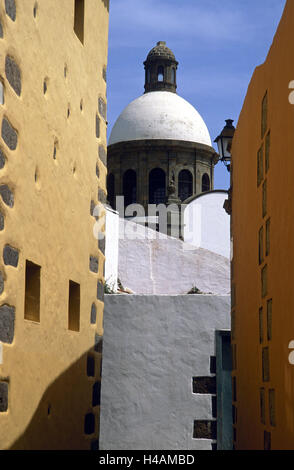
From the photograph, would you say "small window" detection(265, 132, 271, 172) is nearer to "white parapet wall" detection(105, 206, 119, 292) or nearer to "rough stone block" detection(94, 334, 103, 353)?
"rough stone block" detection(94, 334, 103, 353)

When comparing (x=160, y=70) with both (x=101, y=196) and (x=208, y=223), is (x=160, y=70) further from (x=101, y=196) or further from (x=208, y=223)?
(x=101, y=196)

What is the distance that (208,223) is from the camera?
28062 millimetres

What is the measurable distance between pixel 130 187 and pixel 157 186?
1.14m

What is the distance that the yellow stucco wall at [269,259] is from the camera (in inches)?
200

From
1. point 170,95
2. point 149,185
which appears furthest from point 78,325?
point 170,95

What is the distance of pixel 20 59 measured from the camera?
5.95m

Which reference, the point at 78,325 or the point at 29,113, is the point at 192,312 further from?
the point at 29,113

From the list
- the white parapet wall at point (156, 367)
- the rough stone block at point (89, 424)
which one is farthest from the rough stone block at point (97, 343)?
the white parapet wall at point (156, 367)

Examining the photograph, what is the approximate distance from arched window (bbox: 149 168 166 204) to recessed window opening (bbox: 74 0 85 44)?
25.2 meters

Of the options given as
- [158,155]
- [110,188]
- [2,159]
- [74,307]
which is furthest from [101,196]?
[110,188]

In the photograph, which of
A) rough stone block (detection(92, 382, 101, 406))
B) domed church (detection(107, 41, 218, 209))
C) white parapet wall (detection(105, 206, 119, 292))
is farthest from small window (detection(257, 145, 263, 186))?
domed church (detection(107, 41, 218, 209))

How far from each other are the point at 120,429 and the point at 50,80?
16.9 ft

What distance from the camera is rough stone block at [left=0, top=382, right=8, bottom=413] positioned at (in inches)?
216

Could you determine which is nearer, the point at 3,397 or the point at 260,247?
the point at 3,397
